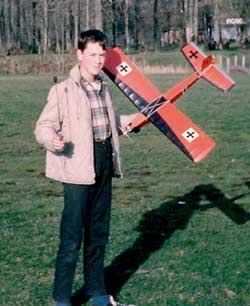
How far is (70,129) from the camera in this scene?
5.22 meters

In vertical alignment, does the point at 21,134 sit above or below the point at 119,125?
below

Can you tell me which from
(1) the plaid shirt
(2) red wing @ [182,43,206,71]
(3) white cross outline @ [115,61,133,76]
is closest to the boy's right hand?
(1) the plaid shirt

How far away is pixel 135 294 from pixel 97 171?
1.26 m

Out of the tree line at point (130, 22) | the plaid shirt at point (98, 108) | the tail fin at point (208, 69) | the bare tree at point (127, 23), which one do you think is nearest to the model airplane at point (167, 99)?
the tail fin at point (208, 69)

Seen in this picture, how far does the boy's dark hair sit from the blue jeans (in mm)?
689

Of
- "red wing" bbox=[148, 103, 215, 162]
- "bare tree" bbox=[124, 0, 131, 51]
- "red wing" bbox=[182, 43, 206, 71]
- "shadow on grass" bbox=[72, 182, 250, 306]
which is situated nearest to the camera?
"shadow on grass" bbox=[72, 182, 250, 306]

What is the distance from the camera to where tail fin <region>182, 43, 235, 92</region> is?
311 inches

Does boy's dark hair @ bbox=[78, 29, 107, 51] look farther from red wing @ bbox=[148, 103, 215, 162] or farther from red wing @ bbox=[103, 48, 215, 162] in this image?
red wing @ bbox=[148, 103, 215, 162]

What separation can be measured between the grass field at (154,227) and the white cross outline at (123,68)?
1.66 m

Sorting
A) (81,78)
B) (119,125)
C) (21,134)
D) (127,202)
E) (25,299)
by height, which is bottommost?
(21,134)

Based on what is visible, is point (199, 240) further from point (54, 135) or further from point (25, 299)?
point (54, 135)

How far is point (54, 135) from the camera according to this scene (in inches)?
199

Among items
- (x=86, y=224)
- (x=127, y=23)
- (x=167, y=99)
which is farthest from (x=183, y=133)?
(x=127, y=23)

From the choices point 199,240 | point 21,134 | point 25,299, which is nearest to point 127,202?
point 199,240
